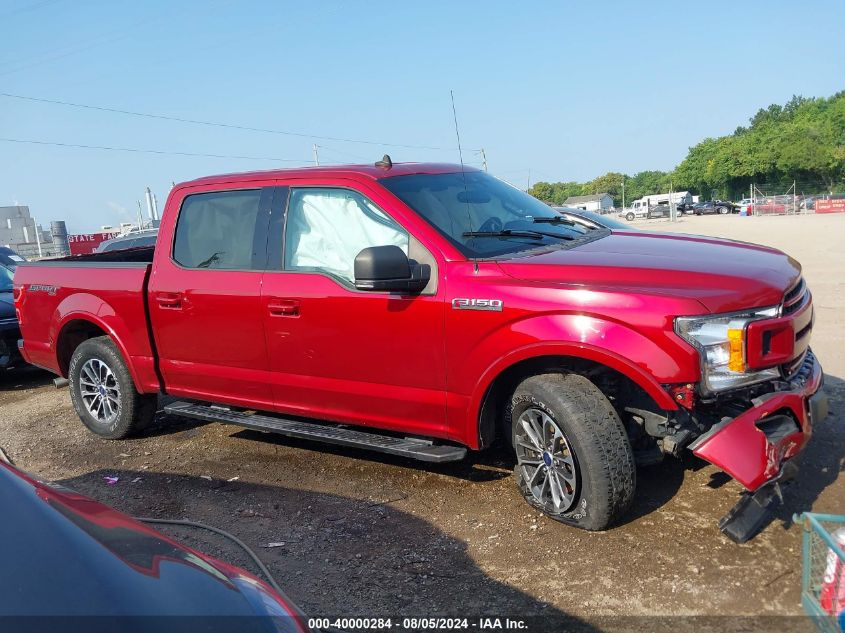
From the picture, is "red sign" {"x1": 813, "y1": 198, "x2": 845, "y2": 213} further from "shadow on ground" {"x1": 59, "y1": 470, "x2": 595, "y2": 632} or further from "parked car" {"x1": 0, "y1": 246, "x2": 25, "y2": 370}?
"shadow on ground" {"x1": 59, "y1": 470, "x2": 595, "y2": 632}

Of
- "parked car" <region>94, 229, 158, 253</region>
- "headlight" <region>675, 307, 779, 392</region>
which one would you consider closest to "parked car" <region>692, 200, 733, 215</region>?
"parked car" <region>94, 229, 158, 253</region>

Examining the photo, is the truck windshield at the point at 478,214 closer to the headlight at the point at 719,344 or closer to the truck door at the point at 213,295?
the truck door at the point at 213,295

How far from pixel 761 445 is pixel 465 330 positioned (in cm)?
156

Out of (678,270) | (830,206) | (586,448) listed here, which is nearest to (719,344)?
(678,270)

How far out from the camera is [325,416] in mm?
4680

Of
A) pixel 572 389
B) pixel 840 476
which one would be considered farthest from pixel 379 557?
pixel 840 476

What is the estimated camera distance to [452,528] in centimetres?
401

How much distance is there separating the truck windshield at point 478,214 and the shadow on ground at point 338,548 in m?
1.64

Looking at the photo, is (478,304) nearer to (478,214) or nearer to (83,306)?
(478,214)

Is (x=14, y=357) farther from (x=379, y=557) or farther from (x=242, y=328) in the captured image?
(x=379, y=557)

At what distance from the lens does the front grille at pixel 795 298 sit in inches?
143

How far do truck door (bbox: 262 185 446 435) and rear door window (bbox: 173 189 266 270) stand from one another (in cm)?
24

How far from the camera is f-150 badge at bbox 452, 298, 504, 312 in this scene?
3857 mm

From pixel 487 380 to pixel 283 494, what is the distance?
1647mm
